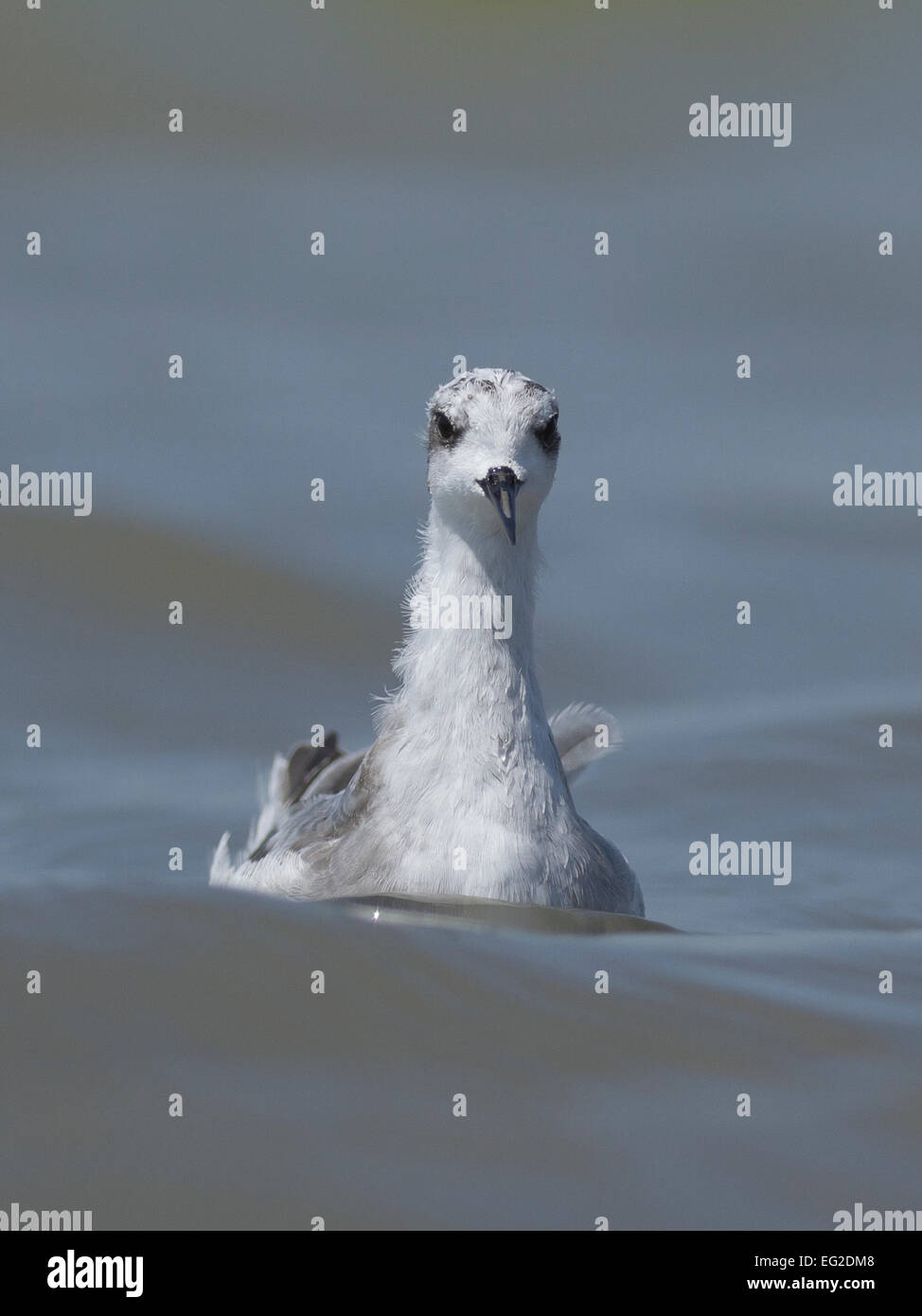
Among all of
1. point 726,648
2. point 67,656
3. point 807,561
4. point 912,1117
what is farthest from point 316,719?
point 912,1117

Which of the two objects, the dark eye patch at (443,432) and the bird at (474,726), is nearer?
the bird at (474,726)

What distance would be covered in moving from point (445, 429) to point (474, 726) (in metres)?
1.25

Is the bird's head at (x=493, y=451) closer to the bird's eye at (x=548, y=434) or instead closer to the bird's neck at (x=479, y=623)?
the bird's eye at (x=548, y=434)

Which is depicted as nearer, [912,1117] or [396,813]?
[912,1117]

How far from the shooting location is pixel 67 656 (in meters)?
14.2

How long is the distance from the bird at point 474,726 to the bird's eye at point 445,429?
0.01m

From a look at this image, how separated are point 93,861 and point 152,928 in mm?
2411

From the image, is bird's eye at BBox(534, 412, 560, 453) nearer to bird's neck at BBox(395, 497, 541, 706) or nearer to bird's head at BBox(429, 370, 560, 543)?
bird's head at BBox(429, 370, 560, 543)

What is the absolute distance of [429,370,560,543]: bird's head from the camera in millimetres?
9430

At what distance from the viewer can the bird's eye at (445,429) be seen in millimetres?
9664

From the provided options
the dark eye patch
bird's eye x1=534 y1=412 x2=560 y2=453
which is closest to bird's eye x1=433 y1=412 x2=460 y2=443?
the dark eye patch

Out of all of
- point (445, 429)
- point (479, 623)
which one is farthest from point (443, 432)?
point (479, 623)

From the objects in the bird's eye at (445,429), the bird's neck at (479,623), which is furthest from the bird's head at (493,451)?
the bird's neck at (479,623)

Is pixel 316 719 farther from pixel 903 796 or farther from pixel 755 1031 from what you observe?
pixel 755 1031
